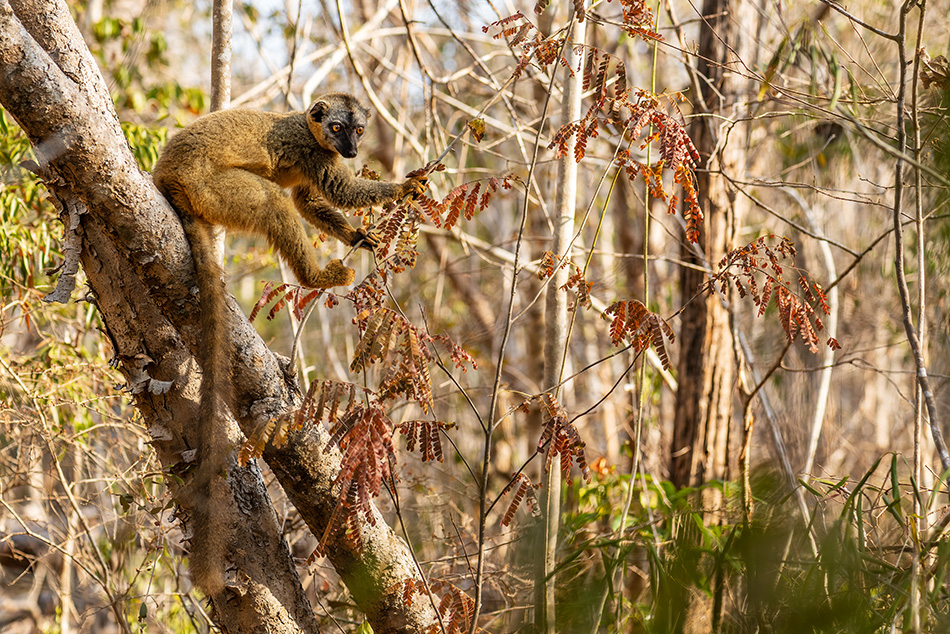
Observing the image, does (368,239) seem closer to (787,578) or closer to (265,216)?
(265,216)

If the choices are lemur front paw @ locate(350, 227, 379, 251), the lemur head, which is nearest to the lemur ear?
the lemur head

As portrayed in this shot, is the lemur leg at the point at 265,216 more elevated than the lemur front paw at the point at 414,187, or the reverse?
Result: the lemur front paw at the point at 414,187

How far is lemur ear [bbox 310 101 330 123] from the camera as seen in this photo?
14.5ft

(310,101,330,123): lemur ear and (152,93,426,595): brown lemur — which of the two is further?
(310,101,330,123): lemur ear

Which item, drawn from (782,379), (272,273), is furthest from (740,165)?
(272,273)

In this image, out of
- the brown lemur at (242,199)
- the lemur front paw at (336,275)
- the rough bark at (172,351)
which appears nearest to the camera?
the rough bark at (172,351)

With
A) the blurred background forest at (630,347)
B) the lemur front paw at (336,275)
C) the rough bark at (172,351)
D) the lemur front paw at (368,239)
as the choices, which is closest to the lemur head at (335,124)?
the blurred background forest at (630,347)

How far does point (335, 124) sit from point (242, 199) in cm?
83

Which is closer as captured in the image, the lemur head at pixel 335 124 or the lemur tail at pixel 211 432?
the lemur tail at pixel 211 432

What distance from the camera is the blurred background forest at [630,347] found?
10.1ft

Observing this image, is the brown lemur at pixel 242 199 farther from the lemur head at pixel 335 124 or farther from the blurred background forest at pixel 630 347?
the blurred background forest at pixel 630 347

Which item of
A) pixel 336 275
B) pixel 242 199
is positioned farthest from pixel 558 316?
pixel 242 199

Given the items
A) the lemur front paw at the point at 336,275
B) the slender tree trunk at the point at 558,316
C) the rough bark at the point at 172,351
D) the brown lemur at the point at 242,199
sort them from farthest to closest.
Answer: the lemur front paw at the point at 336,275, the slender tree trunk at the point at 558,316, the brown lemur at the point at 242,199, the rough bark at the point at 172,351

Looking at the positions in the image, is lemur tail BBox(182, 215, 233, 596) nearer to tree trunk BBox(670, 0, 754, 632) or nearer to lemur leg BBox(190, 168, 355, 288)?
lemur leg BBox(190, 168, 355, 288)
